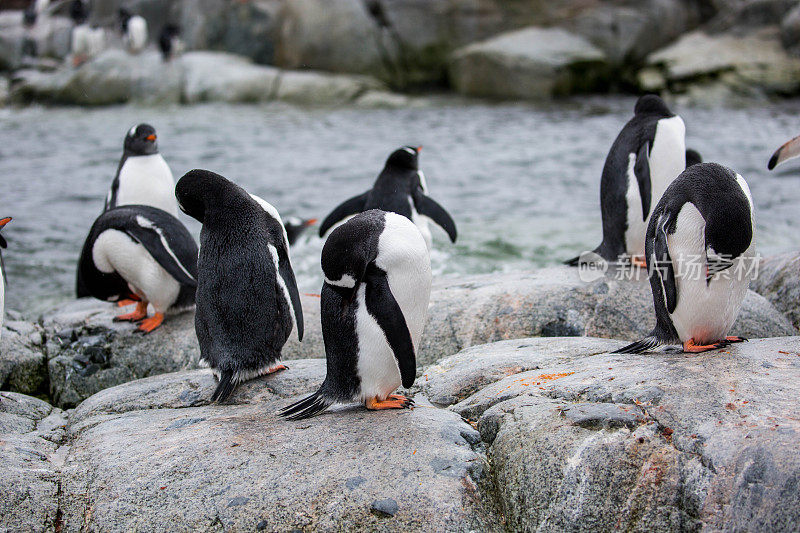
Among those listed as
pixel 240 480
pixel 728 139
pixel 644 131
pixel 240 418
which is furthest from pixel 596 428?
pixel 728 139

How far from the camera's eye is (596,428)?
2605 mm

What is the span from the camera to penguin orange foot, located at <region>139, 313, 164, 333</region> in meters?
4.75

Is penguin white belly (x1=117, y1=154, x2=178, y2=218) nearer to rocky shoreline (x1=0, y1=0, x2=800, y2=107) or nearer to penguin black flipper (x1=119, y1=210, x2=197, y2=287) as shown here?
penguin black flipper (x1=119, y1=210, x2=197, y2=287)

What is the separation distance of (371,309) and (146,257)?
2.14 m

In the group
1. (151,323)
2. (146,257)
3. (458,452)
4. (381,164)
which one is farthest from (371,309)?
(381,164)

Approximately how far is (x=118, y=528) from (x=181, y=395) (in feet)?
3.78

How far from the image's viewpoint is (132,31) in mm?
19031

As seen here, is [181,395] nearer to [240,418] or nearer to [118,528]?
[240,418]

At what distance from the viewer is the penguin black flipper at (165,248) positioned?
4.56 metres

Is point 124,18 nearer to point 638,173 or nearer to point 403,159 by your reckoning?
point 403,159

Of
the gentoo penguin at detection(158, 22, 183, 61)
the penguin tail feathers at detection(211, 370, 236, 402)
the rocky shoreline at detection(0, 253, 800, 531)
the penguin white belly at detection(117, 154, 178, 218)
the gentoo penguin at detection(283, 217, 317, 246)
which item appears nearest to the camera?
the rocky shoreline at detection(0, 253, 800, 531)

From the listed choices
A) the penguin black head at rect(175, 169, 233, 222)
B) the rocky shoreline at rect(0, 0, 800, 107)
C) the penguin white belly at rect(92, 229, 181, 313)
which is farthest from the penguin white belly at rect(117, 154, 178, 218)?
the rocky shoreline at rect(0, 0, 800, 107)

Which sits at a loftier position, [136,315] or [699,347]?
[699,347]

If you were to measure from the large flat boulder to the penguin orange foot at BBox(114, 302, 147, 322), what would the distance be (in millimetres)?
57
